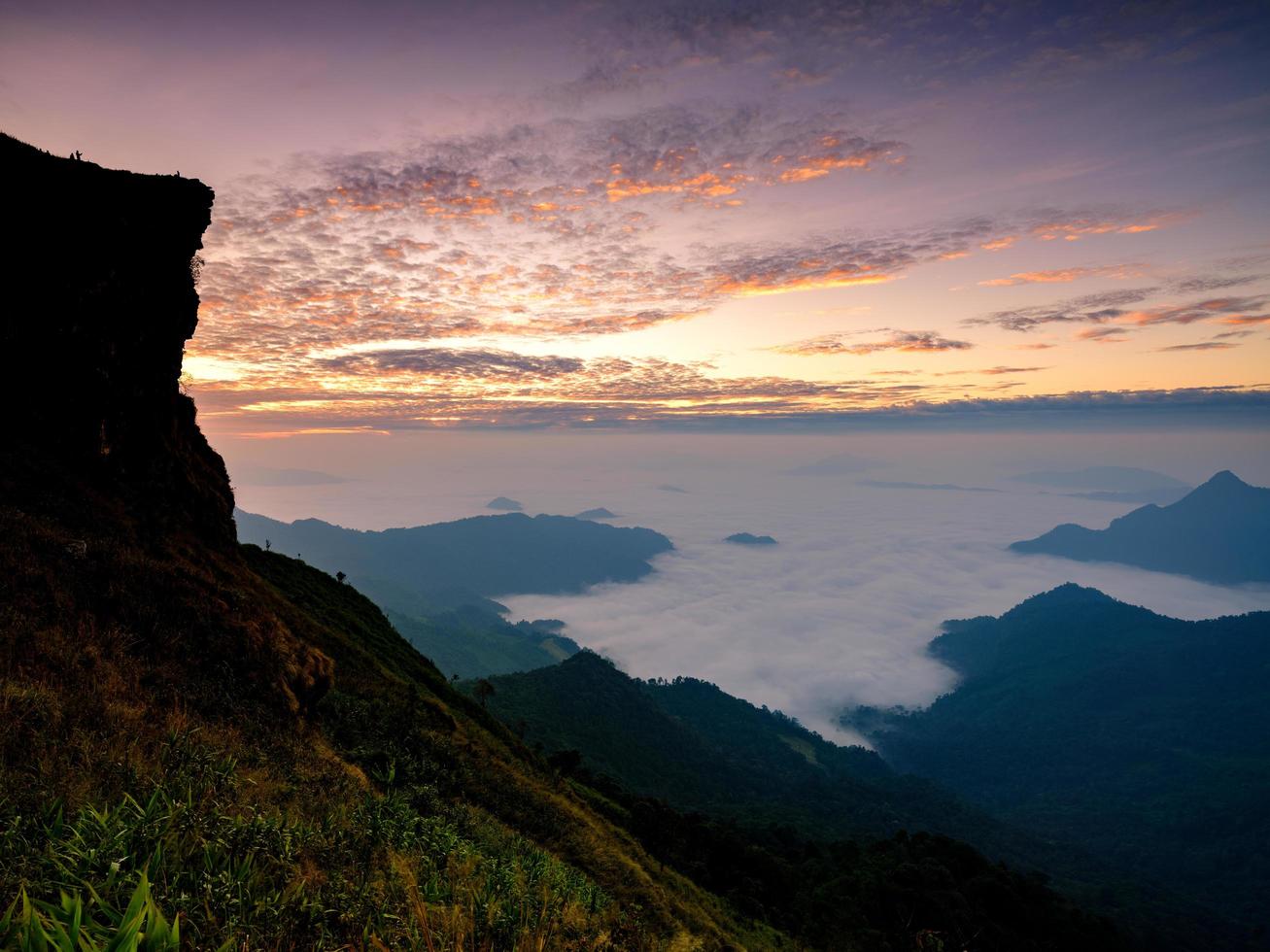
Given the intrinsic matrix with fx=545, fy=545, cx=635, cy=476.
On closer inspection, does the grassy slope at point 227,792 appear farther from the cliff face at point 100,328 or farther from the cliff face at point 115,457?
the cliff face at point 100,328

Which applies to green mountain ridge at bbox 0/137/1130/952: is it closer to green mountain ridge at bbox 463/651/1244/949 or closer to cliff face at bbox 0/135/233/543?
cliff face at bbox 0/135/233/543

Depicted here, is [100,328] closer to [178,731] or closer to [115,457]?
[115,457]

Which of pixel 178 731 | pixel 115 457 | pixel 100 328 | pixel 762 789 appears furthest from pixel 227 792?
pixel 762 789

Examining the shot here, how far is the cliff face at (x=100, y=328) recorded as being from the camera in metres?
18.8

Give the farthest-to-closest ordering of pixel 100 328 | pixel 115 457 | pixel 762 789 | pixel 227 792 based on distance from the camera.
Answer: pixel 762 789 → pixel 115 457 → pixel 100 328 → pixel 227 792

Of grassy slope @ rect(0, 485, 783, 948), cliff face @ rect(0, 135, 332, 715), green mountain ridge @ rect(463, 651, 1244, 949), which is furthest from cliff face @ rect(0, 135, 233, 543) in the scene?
green mountain ridge @ rect(463, 651, 1244, 949)

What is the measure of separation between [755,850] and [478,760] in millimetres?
47935

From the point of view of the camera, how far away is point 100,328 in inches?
811

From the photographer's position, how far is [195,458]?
2620 centimetres

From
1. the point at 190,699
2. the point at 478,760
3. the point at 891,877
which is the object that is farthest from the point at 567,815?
the point at 891,877

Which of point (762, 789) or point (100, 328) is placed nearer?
point (100, 328)

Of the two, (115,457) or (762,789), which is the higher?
(115,457)

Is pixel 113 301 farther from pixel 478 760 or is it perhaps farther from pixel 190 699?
pixel 478 760

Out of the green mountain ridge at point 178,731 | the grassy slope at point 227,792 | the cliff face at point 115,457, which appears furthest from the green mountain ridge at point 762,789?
the cliff face at point 115,457
